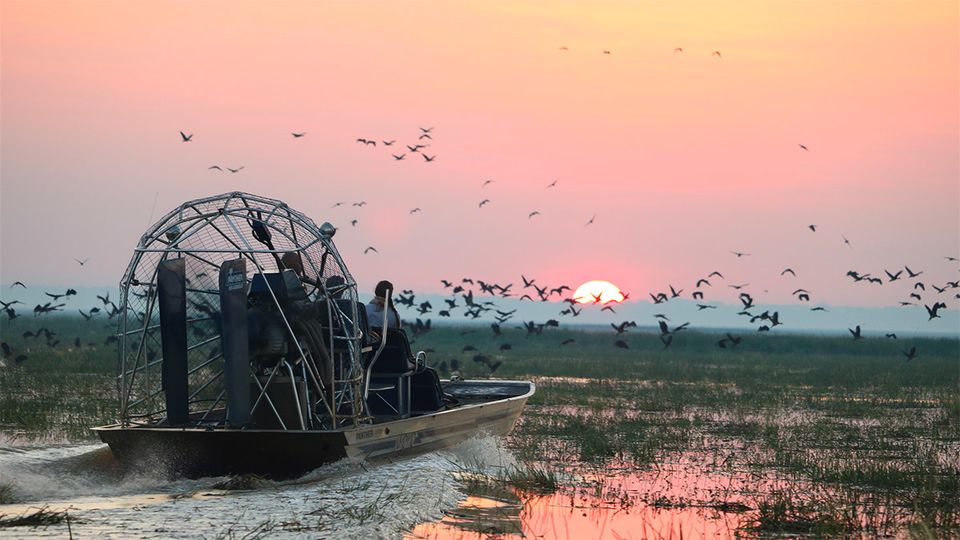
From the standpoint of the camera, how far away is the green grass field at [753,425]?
13297 millimetres

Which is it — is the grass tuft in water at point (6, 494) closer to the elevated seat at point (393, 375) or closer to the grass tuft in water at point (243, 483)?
the grass tuft in water at point (243, 483)

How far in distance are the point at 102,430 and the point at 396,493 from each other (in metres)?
3.40

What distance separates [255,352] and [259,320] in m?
0.35

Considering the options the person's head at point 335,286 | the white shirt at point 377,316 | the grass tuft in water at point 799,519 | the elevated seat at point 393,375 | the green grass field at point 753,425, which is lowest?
the grass tuft in water at point 799,519

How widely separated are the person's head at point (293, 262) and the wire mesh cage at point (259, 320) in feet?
0.04

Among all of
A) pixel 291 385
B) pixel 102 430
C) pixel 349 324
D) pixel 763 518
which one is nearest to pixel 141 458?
pixel 102 430

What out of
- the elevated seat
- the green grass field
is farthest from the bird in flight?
the elevated seat

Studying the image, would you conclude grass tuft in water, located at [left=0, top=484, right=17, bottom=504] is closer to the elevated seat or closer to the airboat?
the airboat

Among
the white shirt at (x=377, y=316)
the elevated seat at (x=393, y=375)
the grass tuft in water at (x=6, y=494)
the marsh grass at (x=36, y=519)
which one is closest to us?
the marsh grass at (x=36, y=519)

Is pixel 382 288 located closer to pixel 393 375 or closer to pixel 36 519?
pixel 393 375

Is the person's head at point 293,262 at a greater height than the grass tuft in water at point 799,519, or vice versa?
the person's head at point 293,262

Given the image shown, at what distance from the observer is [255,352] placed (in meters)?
13.8

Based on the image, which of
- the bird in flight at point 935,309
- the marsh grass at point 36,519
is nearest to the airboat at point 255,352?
the marsh grass at point 36,519

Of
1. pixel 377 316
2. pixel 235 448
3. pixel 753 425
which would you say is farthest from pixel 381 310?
pixel 753 425
